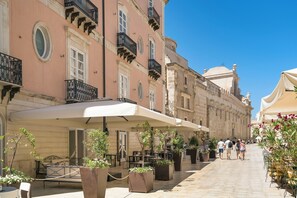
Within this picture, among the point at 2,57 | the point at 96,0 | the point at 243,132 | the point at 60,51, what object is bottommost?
the point at 243,132

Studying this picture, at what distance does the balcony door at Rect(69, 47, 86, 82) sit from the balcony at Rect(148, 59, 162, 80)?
10439 millimetres

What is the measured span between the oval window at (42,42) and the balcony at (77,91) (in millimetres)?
1618

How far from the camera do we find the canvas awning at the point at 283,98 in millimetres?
6430

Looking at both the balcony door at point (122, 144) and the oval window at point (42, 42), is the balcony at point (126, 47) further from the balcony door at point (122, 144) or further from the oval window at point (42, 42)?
the oval window at point (42, 42)

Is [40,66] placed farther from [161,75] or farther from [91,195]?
[161,75]

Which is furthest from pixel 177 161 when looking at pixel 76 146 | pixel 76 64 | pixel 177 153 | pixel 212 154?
pixel 212 154

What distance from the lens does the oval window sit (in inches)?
501

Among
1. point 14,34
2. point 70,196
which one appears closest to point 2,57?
point 14,34

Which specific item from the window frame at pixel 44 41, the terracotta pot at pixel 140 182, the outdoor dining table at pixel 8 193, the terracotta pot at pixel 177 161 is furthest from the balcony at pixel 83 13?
the outdoor dining table at pixel 8 193

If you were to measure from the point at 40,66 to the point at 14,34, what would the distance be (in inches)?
68.7

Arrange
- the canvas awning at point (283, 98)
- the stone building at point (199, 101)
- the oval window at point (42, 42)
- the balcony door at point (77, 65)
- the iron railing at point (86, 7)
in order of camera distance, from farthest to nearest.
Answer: the stone building at point (199, 101) < the balcony door at point (77, 65) < the iron railing at point (86, 7) < the oval window at point (42, 42) < the canvas awning at point (283, 98)

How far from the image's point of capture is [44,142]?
12891 millimetres

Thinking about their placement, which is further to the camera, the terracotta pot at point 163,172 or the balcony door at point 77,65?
the balcony door at point 77,65

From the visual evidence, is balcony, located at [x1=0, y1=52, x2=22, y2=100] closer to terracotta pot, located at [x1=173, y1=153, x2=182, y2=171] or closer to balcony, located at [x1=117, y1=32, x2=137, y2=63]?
terracotta pot, located at [x1=173, y1=153, x2=182, y2=171]
